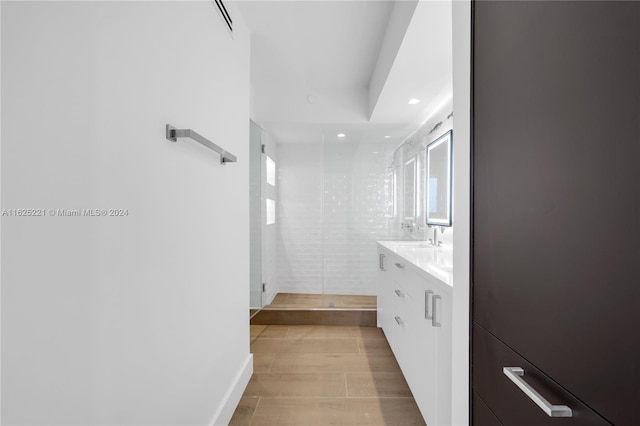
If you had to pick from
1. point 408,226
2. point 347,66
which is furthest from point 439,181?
point 347,66

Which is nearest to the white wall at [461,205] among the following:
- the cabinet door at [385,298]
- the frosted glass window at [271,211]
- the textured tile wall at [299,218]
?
the cabinet door at [385,298]

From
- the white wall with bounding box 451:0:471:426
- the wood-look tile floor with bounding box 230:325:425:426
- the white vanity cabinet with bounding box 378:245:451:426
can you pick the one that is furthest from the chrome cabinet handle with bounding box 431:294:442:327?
the wood-look tile floor with bounding box 230:325:425:426

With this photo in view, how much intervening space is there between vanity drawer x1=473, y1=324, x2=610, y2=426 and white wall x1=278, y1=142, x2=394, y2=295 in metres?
2.65

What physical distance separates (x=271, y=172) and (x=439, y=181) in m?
1.88

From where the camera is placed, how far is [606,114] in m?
0.54

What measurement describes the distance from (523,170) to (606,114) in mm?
216

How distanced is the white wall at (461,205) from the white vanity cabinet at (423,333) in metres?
0.22

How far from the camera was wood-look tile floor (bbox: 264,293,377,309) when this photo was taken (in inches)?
138

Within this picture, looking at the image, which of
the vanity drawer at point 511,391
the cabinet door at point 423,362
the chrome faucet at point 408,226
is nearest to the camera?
the vanity drawer at point 511,391

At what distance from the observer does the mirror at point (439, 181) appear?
8.40ft

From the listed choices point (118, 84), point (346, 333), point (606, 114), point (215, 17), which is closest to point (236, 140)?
point (215, 17)

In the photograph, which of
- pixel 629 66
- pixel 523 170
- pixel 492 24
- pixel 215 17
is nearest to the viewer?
pixel 629 66

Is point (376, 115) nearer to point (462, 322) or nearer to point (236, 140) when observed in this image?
point (236, 140)

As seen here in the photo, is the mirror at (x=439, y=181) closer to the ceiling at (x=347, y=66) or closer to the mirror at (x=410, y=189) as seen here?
the mirror at (x=410, y=189)
